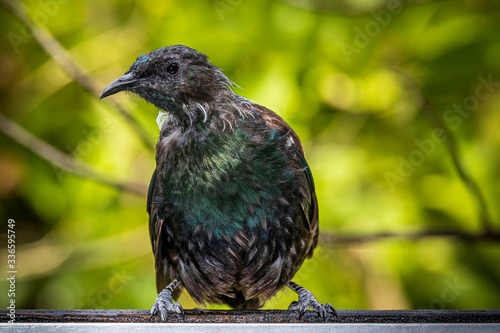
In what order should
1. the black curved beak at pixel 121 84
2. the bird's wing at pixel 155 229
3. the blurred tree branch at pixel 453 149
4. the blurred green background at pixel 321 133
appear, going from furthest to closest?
the blurred green background at pixel 321 133 < the blurred tree branch at pixel 453 149 < the bird's wing at pixel 155 229 < the black curved beak at pixel 121 84

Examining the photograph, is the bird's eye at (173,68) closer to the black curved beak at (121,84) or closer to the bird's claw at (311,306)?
the black curved beak at (121,84)

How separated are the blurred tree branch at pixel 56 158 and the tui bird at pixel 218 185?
32.2 inches

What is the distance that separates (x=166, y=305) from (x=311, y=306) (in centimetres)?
61

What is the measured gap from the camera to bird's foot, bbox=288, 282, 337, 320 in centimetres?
234

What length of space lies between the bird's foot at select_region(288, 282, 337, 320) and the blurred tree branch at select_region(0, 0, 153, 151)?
1.23 metres

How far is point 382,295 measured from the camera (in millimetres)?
3762

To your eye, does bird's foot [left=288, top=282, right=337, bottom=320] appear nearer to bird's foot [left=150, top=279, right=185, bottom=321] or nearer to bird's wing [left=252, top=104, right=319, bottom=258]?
bird's wing [left=252, top=104, right=319, bottom=258]

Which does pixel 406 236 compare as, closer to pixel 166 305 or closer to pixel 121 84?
pixel 166 305

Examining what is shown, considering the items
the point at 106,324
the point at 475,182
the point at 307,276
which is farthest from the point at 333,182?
the point at 106,324

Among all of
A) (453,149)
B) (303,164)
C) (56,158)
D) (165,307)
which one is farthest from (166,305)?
(453,149)

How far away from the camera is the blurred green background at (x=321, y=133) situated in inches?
135

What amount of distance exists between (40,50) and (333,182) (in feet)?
6.68

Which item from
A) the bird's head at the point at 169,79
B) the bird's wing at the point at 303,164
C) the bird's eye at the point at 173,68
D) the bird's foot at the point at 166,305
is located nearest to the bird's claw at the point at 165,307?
the bird's foot at the point at 166,305

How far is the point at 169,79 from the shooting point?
2314 mm
